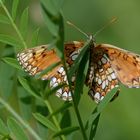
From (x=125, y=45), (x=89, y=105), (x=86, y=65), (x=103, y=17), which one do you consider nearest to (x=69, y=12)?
(x=103, y=17)

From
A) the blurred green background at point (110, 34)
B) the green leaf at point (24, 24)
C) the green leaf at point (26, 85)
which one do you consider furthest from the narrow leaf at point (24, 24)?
the blurred green background at point (110, 34)

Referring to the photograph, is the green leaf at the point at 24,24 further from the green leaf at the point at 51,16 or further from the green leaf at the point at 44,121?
the green leaf at the point at 51,16

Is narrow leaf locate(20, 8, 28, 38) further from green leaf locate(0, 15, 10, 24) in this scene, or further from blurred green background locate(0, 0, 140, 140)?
blurred green background locate(0, 0, 140, 140)

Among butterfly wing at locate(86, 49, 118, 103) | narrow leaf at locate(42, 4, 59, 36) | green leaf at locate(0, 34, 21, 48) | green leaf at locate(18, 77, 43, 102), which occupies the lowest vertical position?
butterfly wing at locate(86, 49, 118, 103)

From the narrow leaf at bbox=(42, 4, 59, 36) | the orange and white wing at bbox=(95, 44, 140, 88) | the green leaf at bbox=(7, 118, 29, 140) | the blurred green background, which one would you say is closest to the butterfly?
the orange and white wing at bbox=(95, 44, 140, 88)

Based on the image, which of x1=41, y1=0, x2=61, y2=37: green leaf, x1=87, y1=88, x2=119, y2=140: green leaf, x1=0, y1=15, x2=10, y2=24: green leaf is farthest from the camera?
x1=0, y1=15, x2=10, y2=24: green leaf

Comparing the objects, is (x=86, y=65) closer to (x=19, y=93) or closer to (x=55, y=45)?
(x=55, y=45)

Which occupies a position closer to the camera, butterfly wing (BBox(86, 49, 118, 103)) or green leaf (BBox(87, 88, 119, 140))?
green leaf (BBox(87, 88, 119, 140))

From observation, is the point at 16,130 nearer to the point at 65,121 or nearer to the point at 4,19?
the point at 65,121
